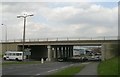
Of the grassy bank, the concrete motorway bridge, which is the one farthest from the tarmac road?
the concrete motorway bridge

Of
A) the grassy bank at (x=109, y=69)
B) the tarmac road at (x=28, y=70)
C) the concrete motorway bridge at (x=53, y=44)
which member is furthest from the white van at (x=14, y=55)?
the grassy bank at (x=109, y=69)

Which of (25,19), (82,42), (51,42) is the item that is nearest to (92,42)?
(82,42)

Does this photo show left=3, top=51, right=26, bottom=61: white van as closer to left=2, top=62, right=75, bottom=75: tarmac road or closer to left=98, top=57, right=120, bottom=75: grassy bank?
left=2, top=62, right=75, bottom=75: tarmac road

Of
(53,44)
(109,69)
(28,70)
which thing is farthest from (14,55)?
(109,69)

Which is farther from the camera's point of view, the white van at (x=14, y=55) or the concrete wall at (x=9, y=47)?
the concrete wall at (x=9, y=47)

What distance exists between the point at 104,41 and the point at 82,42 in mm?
6057

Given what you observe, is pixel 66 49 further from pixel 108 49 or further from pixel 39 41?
pixel 108 49

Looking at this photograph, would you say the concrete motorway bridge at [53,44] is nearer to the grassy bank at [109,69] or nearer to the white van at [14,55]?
the white van at [14,55]

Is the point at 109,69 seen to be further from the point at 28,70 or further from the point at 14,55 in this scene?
the point at 14,55

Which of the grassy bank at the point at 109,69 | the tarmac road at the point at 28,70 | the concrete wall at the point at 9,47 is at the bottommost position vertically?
the tarmac road at the point at 28,70

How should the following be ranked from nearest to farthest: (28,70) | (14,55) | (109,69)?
1. (109,69)
2. (28,70)
3. (14,55)

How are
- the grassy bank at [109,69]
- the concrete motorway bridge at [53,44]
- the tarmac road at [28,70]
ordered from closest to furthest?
1. the grassy bank at [109,69]
2. the tarmac road at [28,70]
3. the concrete motorway bridge at [53,44]

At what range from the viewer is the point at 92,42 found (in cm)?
8138

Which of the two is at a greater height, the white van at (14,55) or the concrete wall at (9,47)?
the concrete wall at (9,47)
